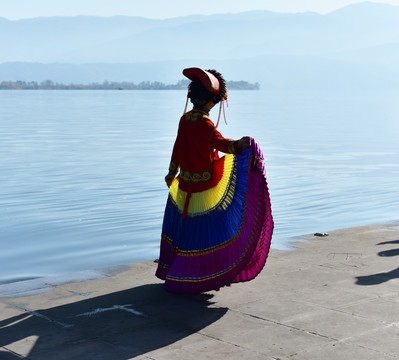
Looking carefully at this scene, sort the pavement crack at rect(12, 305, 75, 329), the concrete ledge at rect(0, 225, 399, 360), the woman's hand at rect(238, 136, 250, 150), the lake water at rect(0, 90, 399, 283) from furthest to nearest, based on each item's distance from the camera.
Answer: the lake water at rect(0, 90, 399, 283) → the woman's hand at rect(238, 136, 250, 150) → the pavement crack at rect(12, 305, 75, 329) → the concrete ledge at rect(0, 225, 399, 360)

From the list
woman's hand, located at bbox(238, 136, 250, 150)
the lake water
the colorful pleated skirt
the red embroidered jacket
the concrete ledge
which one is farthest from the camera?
the lake water

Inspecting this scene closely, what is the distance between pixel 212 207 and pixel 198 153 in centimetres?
46

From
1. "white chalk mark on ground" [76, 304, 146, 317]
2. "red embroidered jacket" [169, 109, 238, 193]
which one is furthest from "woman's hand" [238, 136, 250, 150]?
"white chalk mark on ground" [76, 304, 146, 317]

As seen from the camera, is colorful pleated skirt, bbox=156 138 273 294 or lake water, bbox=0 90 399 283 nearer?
colorful pleated skirt, bbox=156 138 273 294

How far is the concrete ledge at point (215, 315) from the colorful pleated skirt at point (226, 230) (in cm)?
18

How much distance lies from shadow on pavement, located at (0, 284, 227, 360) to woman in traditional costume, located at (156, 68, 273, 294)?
27cm

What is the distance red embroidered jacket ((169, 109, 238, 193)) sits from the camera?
6.57 m

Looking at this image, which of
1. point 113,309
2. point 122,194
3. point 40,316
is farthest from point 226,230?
point 122,194

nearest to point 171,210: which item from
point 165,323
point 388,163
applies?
point 165,323

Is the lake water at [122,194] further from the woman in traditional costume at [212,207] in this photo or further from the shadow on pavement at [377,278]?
the woman in traditional costume at [212,207]

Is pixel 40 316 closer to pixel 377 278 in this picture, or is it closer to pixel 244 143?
pixel 244 143

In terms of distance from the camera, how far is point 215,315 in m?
5.95

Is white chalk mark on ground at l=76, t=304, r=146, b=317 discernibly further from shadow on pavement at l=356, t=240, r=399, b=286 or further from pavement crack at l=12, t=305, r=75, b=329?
shadow on pavement at l=356, t=240, r=399, b=286

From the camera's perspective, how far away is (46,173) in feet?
58.3
